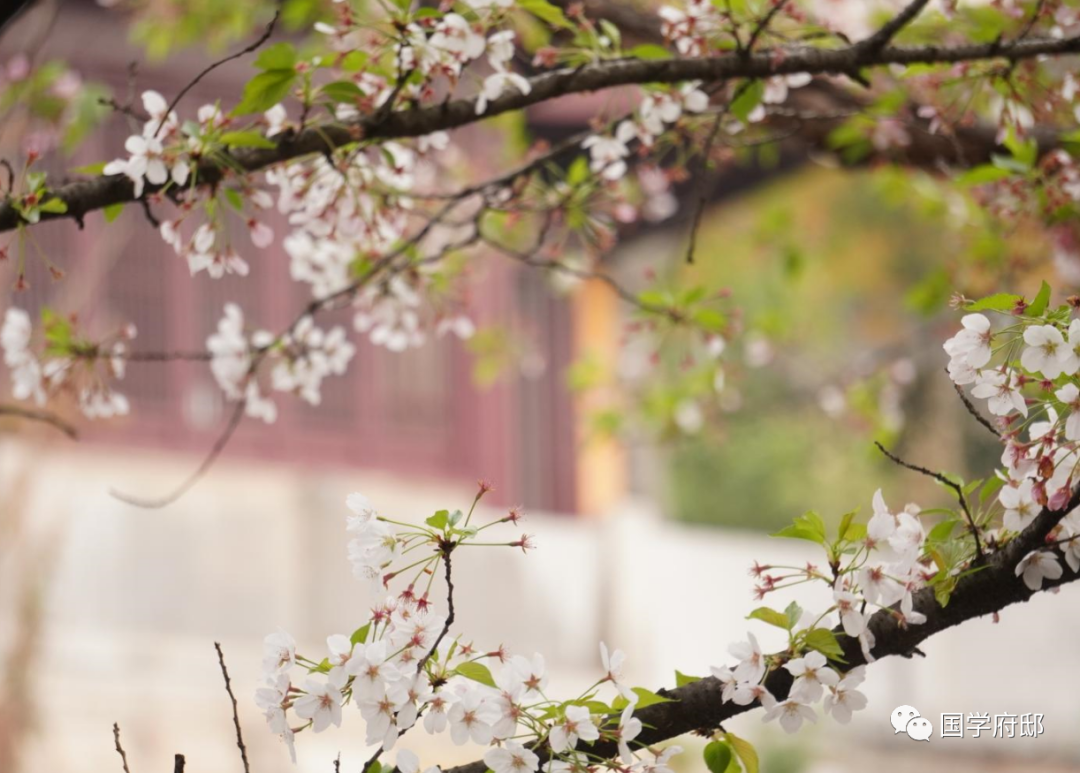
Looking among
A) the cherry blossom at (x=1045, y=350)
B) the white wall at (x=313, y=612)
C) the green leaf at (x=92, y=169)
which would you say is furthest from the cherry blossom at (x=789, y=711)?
the white wall at (x=313, y=612)

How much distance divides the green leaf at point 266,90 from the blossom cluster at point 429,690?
51cm

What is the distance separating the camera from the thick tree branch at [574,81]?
4.77 ft

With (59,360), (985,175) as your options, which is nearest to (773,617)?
(985,175)

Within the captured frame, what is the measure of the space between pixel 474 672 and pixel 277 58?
2.32 feet

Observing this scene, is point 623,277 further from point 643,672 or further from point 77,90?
point 77,90

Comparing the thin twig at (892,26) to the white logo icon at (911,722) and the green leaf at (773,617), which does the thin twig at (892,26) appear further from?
the white logo icon at (911,722)

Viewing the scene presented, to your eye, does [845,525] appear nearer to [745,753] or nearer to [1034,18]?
[745,753]

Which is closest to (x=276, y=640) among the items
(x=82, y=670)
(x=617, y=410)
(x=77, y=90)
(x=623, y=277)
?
(x=77, y=90)

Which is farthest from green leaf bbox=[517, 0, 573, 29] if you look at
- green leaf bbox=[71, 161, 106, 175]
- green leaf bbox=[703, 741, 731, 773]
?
green leaf bbox=[703, 741, 731, 773]

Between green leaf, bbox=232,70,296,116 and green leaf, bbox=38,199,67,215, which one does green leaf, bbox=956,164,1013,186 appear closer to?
green leaf, bbox=232,70,296,116

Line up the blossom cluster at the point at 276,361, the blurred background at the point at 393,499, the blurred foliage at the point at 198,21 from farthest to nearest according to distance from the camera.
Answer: the blurred background at the point at 393,499 < the blurred foliage at the point at 198,21 < the blossom cluster at the point at 276,361

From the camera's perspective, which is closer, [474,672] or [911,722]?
[474,672]

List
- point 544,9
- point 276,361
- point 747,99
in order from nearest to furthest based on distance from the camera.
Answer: point 544,9, point 747,99, point 276,361

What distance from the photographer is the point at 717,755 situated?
1.16 metres
